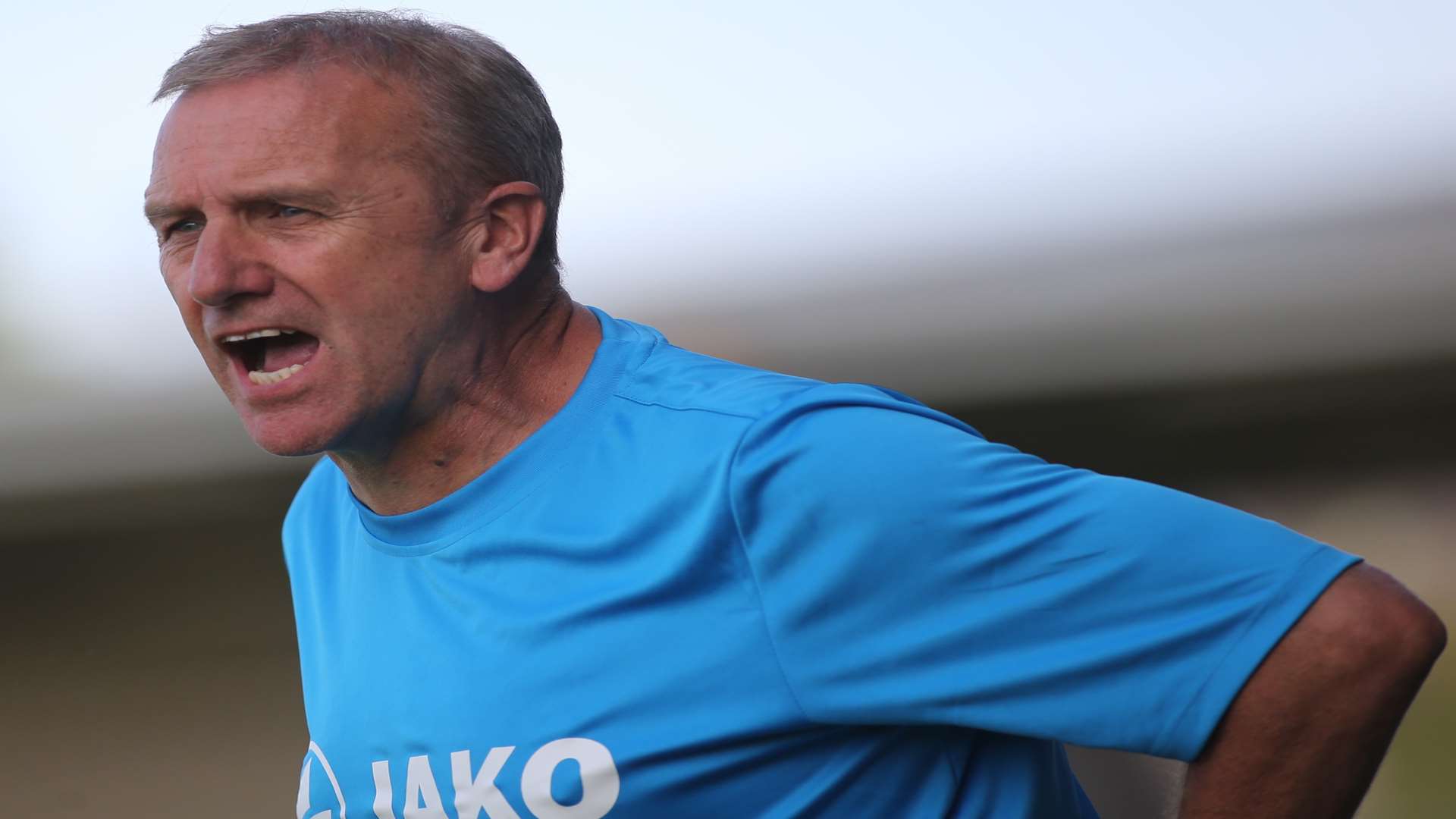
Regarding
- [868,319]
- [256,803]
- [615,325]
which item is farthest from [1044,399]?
[615,325]

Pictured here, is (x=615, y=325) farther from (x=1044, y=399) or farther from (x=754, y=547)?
(x=1044, y=399)

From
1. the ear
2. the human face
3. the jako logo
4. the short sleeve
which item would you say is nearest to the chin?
the human face

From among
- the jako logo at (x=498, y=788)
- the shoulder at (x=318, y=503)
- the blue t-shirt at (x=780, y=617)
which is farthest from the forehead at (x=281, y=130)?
the jako logo at (x=498, y=788)

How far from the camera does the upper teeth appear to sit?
5.21ft

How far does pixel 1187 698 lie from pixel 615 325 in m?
0.85

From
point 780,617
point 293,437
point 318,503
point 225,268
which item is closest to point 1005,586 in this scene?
point 780,617

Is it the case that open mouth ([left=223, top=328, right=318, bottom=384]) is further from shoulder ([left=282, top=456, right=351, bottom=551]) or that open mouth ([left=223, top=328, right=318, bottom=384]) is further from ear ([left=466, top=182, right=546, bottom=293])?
shoulder ([left=282, top=456, right=351, bottom=551])

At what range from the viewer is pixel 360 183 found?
159 centimetres

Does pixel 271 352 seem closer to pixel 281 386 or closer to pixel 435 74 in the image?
pixel 281 386

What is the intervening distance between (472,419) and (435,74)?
427 millimetres

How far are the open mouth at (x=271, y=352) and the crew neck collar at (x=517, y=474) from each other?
232 millimetres

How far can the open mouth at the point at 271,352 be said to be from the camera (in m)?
1.62

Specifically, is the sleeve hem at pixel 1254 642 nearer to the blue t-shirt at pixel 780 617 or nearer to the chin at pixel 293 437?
the blue t-shirt at pixel 780 617

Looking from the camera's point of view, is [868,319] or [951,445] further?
[868,319]
